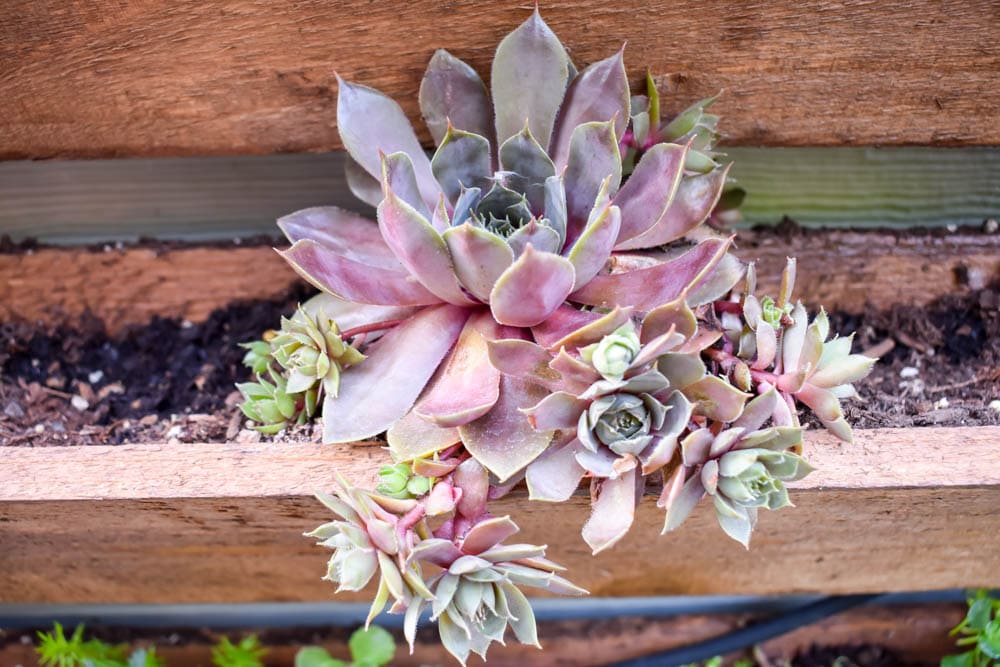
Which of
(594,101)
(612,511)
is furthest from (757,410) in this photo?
(594,101)

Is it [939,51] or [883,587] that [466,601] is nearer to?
[883,587]

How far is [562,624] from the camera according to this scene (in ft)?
3.88

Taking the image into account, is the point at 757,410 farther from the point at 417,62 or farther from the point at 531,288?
the point at 417,62

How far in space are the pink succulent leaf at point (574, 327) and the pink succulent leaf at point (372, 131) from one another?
0.66 ft

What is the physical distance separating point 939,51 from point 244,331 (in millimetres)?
923

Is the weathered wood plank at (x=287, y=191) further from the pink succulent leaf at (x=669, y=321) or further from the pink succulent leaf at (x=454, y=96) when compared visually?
the pink succulent leaf at (x=669, y=321)

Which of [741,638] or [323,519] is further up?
[323,519]

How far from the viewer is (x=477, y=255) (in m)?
0.66

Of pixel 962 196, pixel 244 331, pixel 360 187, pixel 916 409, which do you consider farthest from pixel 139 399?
pixel 962 196

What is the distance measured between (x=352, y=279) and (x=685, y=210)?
0.34 m

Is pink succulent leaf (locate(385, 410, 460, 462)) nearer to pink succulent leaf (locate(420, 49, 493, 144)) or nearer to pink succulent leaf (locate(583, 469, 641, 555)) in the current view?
pink succulent leaf (locate(583, 469, 641, 555))

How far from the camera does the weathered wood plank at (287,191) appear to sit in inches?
43.4

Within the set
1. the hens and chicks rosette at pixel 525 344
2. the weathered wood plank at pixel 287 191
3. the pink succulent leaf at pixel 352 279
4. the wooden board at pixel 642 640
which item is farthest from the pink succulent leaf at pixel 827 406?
the wooden board at pixel 642 640

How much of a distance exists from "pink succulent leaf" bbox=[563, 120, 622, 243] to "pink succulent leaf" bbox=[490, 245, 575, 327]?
4.3 inches
